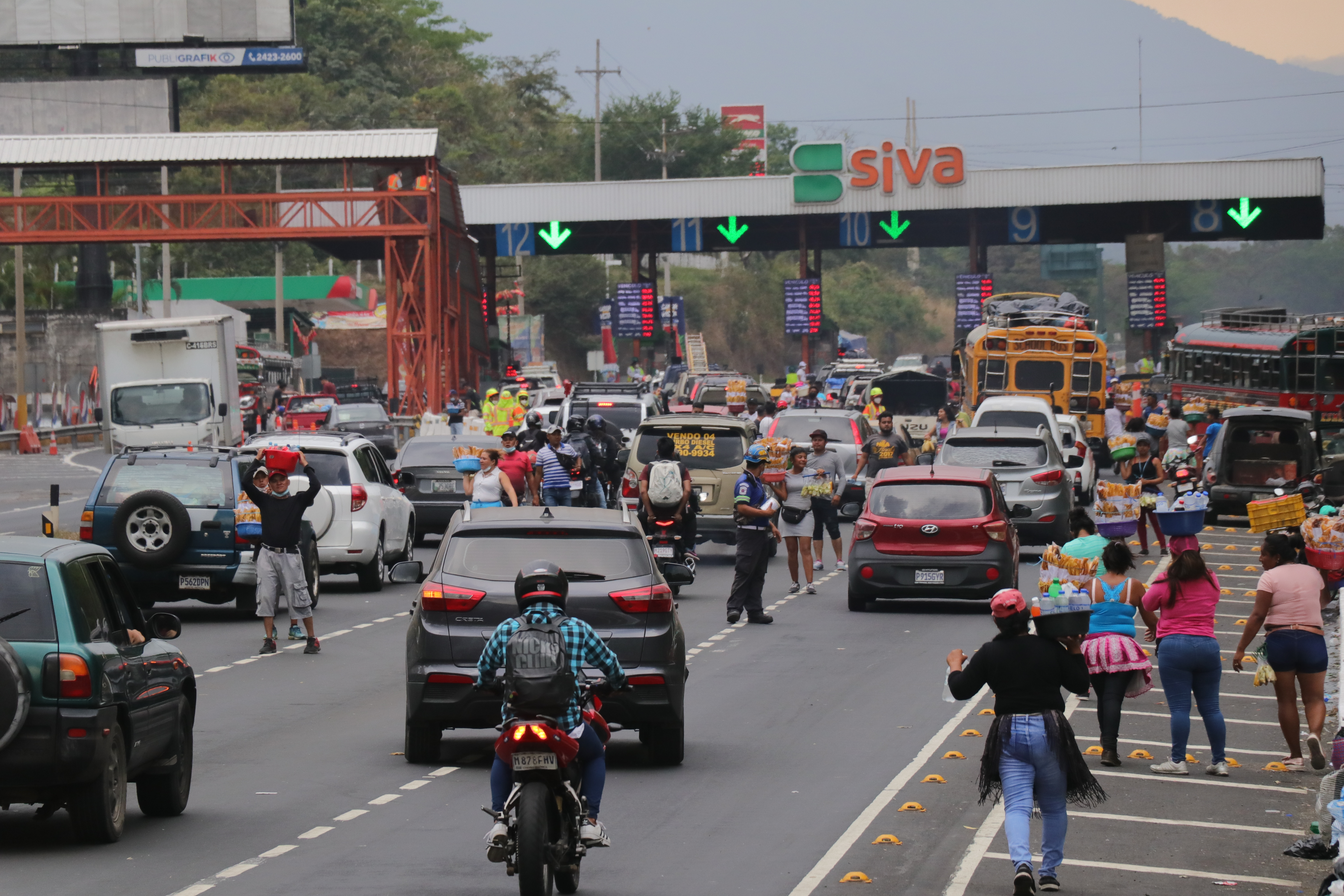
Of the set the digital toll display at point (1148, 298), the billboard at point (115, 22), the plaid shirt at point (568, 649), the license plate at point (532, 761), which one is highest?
the billboard at point (115, 22)

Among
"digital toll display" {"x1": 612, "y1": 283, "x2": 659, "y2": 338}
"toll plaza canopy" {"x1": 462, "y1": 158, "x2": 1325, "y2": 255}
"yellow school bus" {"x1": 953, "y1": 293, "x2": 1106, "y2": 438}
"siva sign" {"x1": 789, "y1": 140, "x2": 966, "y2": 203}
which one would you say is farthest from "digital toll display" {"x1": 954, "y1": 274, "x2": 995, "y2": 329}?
"yellow school bus" {"x1": 953, "y1": 293, "x2": 1106, "y2": 438}

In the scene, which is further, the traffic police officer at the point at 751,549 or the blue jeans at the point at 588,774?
the traffic police officer at the point at 751,549

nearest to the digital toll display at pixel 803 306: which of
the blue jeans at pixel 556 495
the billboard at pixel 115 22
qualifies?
the billboard at pixel 115 22

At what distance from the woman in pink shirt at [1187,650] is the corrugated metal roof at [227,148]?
42.0 metres

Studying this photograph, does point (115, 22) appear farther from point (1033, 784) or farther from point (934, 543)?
point (1033, 784)

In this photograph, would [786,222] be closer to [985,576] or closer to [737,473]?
[737,473]

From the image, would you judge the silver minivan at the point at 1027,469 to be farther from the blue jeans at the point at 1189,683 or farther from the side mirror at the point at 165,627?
the side mirror at the point at 165,627

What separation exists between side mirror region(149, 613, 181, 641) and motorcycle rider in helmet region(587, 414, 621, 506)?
1562cm

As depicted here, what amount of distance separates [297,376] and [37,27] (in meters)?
16.4

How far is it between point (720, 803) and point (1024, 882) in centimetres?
253

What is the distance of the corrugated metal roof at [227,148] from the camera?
170 ft

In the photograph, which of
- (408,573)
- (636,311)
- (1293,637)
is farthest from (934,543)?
(636,311)

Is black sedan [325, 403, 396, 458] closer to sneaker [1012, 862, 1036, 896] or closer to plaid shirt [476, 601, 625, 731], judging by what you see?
plaid shirt [476, 601, 625, 731]

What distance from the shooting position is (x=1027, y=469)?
81.3 feet
